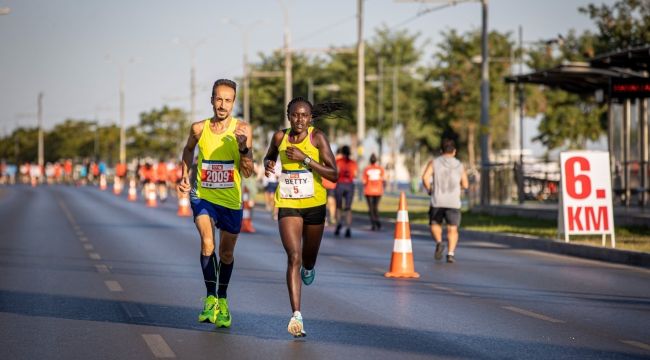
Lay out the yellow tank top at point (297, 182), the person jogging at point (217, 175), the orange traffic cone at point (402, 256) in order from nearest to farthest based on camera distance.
A: the yellow tank top at point (297, 182) < the person jogging at point (217, 175) < the orange traffic cone at point (402, 256)

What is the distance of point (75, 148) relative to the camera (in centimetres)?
15500

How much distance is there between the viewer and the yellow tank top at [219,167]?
981 cm

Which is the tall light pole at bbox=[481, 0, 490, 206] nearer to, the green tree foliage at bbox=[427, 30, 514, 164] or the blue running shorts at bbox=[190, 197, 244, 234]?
the blue running shorts at bbox=[190, 197, 244, 234]

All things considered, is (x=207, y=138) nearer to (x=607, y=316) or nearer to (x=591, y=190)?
(x=607, y=316)

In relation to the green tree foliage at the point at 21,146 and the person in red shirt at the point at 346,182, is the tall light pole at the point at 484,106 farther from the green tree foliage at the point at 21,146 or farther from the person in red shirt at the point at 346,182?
the green tree foliage at the point at 21,146

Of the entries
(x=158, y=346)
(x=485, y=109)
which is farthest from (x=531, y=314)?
(x=485, y=109)

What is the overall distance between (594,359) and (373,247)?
12891 mm

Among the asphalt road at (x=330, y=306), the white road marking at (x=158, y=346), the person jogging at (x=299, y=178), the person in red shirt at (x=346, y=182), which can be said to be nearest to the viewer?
the white road marking at (x=158, y=346)

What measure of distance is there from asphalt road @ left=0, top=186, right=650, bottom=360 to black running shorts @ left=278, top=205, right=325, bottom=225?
0.89 metres

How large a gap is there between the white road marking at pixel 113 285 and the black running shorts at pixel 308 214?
4105 millimetres

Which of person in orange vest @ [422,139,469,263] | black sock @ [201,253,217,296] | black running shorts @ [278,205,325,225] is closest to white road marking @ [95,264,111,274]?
person in orange vest @ [422,139,469,263]

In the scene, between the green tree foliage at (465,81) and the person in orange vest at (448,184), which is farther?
the green tree foliage at (465,81)

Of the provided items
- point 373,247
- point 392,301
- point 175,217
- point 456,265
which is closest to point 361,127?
point 175,217

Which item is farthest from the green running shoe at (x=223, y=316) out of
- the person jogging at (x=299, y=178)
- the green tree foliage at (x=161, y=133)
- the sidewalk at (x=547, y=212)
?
the green tree foliage at (x=161, y=133)
